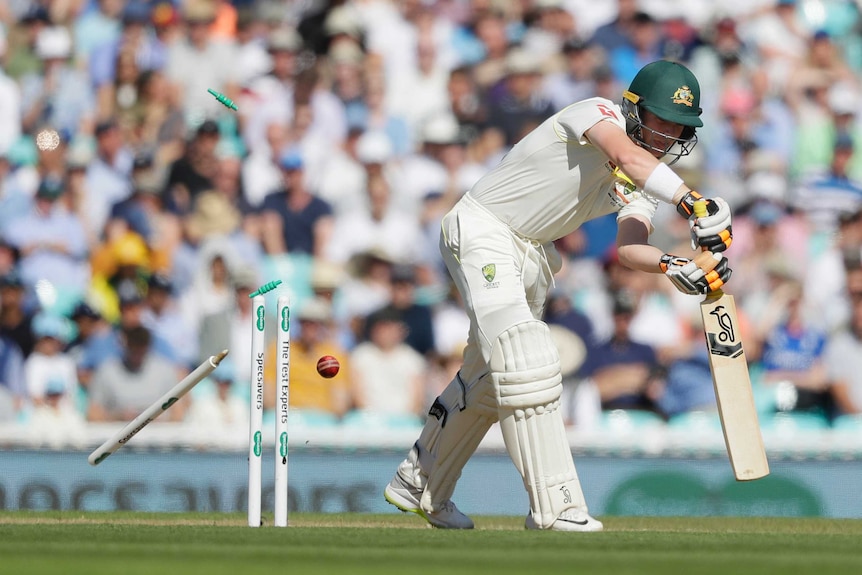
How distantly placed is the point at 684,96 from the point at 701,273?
0.79 m

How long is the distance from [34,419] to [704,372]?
14.4 feet

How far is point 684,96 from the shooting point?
19.3ft

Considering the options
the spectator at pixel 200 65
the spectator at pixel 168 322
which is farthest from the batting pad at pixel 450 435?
the spectator at pixel 200 65

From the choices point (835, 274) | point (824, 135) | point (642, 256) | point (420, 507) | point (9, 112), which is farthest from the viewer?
point (9, 112)

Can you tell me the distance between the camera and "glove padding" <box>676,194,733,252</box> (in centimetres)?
547

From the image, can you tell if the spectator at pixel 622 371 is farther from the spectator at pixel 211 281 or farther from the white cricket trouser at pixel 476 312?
the white cricket trouser at pixel 476 312

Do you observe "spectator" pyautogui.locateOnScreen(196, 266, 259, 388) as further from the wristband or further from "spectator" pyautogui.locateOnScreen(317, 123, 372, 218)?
the wristband

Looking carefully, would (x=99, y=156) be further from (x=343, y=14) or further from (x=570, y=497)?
(x=570, y=497)

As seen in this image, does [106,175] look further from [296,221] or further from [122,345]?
[122,345]

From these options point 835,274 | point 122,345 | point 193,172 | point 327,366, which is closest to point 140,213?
point 193,172

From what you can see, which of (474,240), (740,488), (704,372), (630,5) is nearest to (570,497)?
(474,240)

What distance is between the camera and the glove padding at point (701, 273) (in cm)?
559

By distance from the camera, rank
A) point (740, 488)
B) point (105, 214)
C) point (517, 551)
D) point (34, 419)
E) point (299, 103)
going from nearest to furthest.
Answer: point (517, 551), point (740, 488), point (34, 419), point (105, 214), point (299, 103)

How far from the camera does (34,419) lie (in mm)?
9133
